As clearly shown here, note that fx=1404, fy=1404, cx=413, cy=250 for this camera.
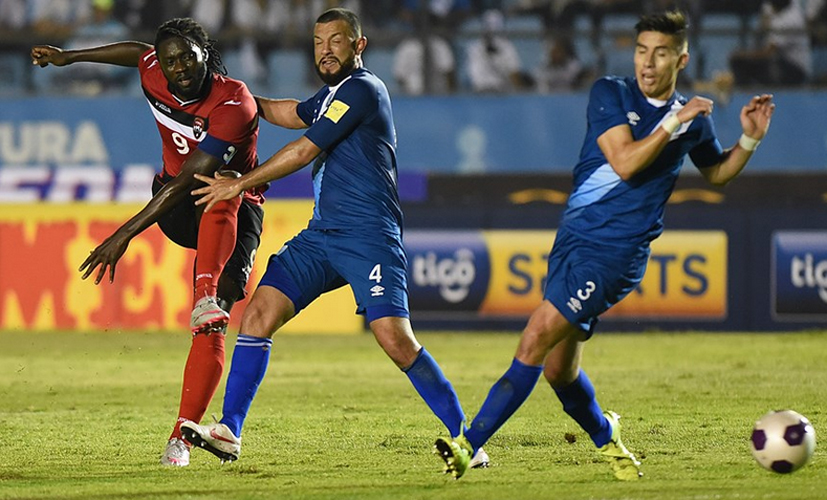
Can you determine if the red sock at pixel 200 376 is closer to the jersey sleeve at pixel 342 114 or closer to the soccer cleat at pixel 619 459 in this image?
the jersey sleeve at pixel 342 114

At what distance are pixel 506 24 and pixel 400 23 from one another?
1440 millimetres

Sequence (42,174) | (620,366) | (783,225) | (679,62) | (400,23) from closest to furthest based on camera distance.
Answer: (679,62)
(620,366)
(783,225)
(42,174)
(400,23)

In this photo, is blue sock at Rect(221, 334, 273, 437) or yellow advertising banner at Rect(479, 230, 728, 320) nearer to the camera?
blue sock at Rect(221, 334, 273, 437)

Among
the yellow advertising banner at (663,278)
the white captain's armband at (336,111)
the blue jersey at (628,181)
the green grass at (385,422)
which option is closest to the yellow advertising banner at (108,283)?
the green grass at (385,422)

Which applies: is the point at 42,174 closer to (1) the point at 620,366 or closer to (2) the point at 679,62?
(1) the point at 620,366

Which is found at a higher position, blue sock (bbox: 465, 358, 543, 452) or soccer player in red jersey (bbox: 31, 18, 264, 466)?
soccer player in red jersey (bbox: 31, 18, 264, 466)

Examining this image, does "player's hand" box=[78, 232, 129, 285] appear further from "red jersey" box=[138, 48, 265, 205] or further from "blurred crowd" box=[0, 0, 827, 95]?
"blurred crowd" box=[0, 0, 827, 95]

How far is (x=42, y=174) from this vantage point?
17.8 m

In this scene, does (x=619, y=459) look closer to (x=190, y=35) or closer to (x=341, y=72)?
(x=341, y=72)

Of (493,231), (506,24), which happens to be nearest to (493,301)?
(493,231)

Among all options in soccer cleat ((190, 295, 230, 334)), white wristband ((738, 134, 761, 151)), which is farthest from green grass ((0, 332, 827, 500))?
white wristband ((738, 134, 761, 151))

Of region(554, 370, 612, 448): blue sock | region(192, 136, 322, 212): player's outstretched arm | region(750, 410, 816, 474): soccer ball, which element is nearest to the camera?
region(750, 410, 816, 474): soccer ball

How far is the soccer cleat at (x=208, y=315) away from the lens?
698cm

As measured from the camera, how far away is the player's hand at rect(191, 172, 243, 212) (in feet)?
22.2
